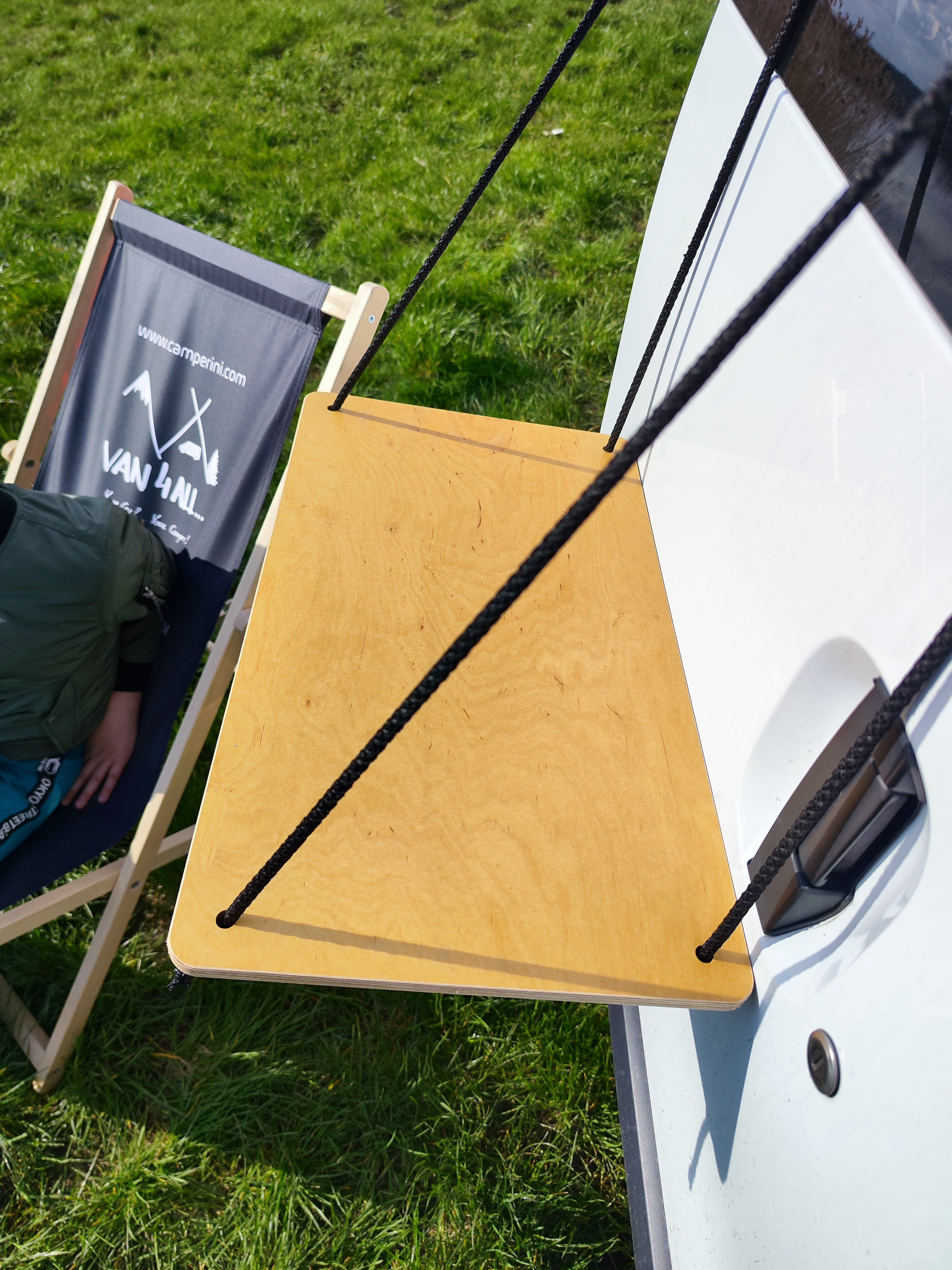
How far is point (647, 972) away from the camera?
0.85 meters

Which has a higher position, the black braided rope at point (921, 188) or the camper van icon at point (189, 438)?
the black braided rope at point (921, 188)

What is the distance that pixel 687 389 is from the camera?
522 millimetres

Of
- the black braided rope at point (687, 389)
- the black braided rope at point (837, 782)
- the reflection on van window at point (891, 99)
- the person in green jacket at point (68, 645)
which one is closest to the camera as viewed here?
the black braided rope at point (687, 389)

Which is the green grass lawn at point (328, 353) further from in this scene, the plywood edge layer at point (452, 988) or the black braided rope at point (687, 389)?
the black braided rope at point (687, 389)

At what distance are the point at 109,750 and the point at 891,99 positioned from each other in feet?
5.34

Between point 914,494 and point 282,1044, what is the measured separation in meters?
1.58

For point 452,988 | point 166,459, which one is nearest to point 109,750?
point 166,459

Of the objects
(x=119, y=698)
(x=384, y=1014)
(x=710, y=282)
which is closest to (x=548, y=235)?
(x=710, y=282)

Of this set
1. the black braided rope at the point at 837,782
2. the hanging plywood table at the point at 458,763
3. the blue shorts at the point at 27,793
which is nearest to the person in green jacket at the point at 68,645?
the blue shorts at the point at 27,793

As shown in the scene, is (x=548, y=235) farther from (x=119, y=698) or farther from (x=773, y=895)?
(x=773, y=895)

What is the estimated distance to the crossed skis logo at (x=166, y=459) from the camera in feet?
5.98

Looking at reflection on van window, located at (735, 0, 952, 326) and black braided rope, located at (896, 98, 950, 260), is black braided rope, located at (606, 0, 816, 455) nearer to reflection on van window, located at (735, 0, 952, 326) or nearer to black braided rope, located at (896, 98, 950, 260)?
reflection on van window, located at (735, 0, 952, 326)

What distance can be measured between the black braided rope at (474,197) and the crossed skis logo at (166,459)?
1.80ft

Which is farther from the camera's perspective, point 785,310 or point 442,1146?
point 442,1146
